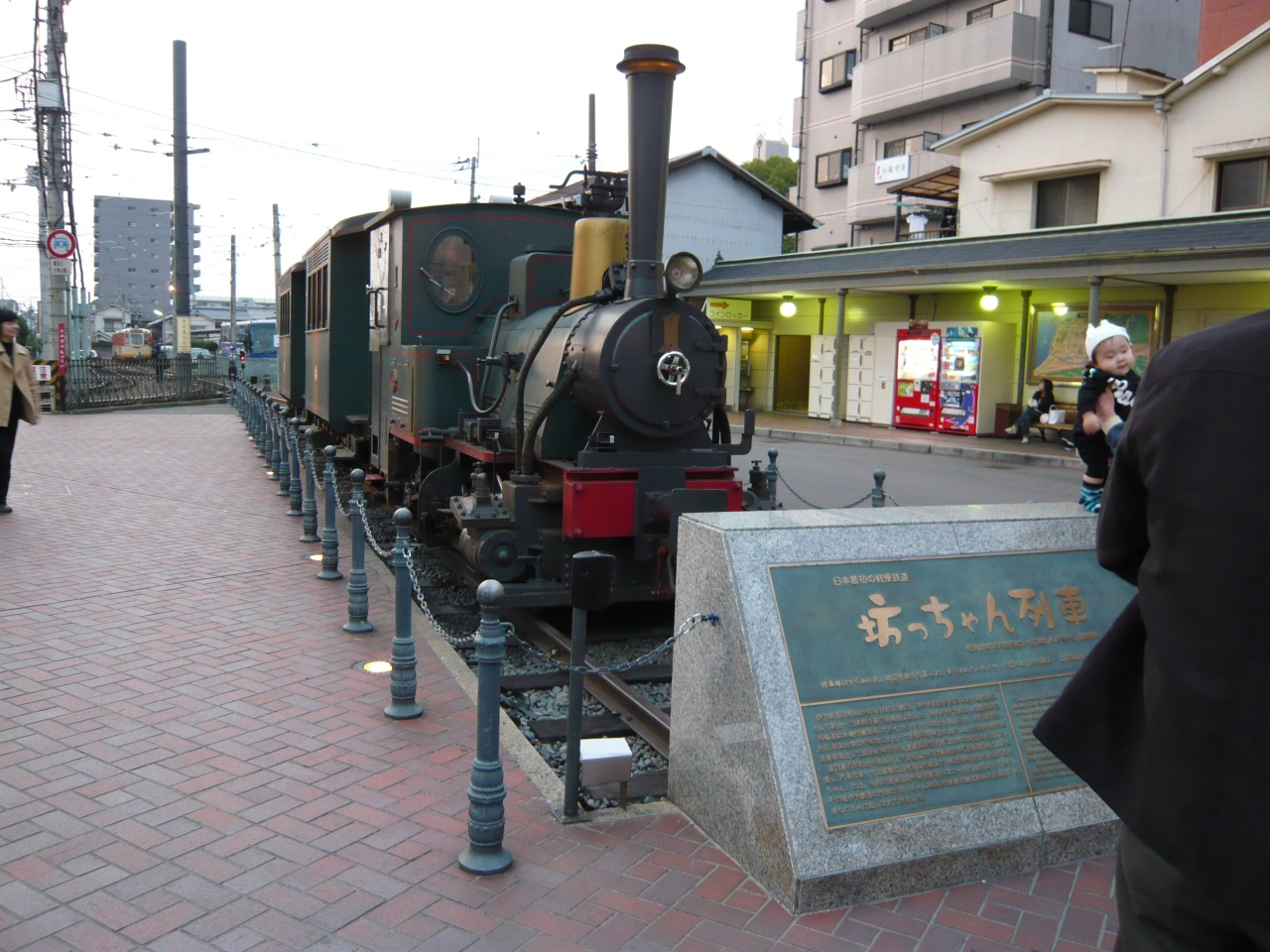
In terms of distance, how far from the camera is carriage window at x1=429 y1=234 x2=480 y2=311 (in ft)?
28.1

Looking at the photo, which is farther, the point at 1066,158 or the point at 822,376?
the point at 822,376

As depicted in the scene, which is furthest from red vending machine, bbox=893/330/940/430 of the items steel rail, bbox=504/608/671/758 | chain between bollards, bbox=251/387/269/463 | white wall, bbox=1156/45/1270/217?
steel rail, bbox=504/608/671/758

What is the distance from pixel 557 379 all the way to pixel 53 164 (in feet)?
59.9

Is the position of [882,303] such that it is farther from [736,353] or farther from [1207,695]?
[1207,695]

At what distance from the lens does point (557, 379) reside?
22.5ft

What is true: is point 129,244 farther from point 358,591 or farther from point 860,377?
point 358,591

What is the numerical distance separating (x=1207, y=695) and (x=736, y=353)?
80.4 feet

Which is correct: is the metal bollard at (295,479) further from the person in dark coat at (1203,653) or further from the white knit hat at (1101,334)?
the person in dark coat at (1203,653)

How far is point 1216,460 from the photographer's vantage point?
1541 millimetres

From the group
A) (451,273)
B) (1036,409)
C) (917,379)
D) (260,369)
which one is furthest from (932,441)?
(260,369)

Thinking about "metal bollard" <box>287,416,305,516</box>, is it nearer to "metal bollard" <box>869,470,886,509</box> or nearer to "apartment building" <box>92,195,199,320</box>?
"metal bollard" <box>869,470,886,509</box>

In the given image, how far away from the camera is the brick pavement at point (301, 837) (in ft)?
10.2

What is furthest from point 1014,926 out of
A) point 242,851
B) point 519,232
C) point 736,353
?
point 736,353

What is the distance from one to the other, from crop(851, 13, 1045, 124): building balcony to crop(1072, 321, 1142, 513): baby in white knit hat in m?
23.0
